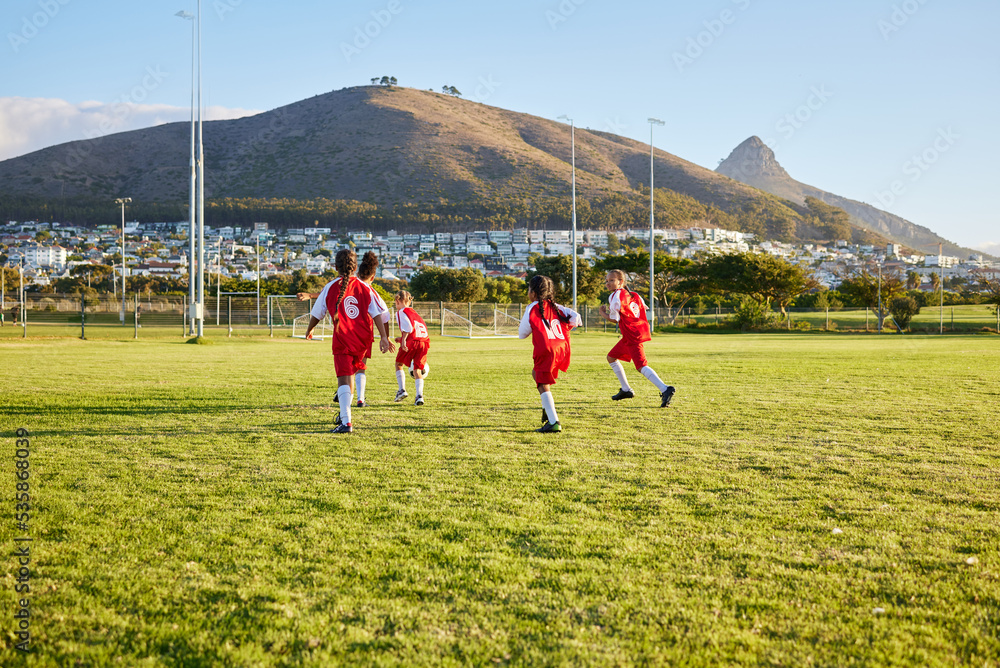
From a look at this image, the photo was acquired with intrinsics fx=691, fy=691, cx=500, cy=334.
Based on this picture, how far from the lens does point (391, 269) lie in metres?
136

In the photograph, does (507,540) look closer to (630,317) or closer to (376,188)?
(630,317)

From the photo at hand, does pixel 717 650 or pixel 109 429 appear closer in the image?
pixel 717 650

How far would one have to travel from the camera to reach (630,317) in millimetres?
9672

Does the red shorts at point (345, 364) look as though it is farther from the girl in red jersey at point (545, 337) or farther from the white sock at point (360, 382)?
→ the girl in red jersey at point (545, 337)

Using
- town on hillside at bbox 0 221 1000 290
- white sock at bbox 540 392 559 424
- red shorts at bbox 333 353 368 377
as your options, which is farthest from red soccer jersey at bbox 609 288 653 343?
town on hillside at bbox 0 221 1000 290

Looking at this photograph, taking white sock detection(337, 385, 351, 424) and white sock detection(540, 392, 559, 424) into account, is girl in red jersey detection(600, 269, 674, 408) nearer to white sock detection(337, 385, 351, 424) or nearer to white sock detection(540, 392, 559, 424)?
white sock detection(540, 392, 559, 424)

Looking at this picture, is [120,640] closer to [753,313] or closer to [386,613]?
[386,613]

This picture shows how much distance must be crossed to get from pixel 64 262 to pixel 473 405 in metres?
142

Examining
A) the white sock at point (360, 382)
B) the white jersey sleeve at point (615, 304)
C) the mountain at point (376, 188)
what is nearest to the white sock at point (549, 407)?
the white sock at point (360, 382)

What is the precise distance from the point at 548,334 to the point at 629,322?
8.47ft

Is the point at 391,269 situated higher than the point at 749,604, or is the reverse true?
the point at 391,269

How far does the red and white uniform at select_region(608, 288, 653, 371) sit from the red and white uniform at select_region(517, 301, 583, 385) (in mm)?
2198

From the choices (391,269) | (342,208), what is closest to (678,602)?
(391,269)

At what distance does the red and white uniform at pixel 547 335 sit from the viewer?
7422 mm
